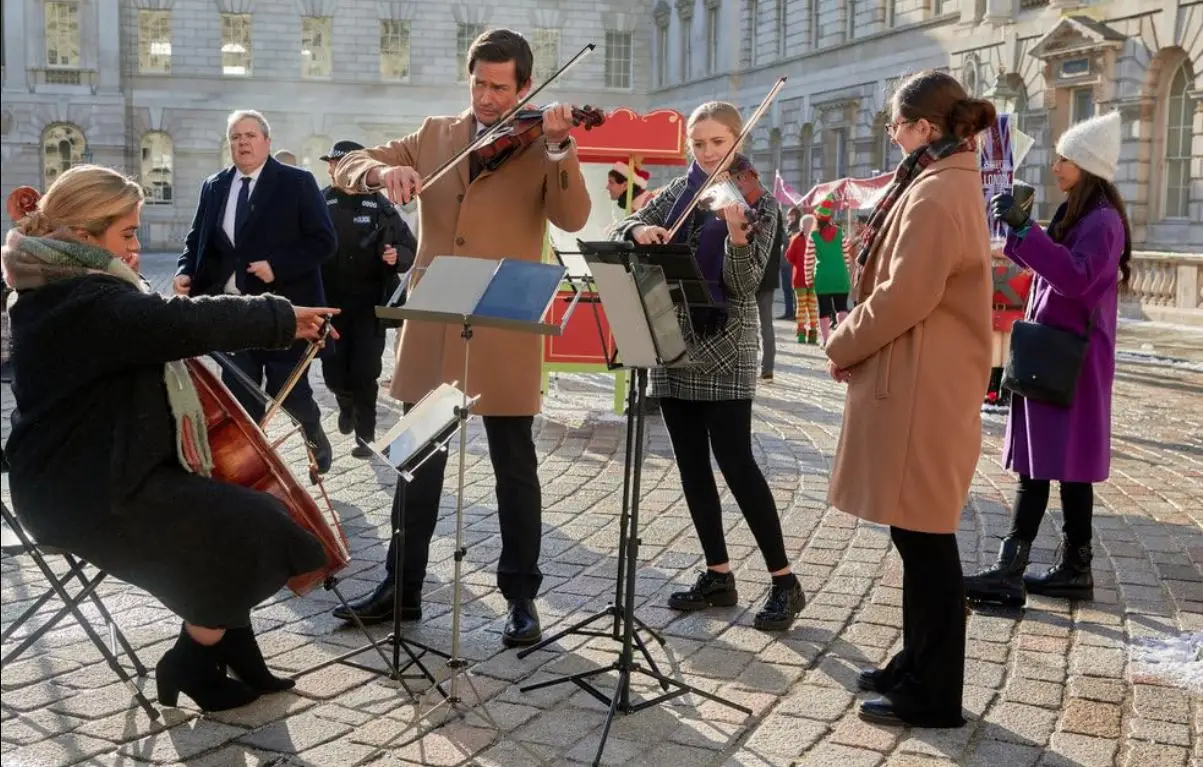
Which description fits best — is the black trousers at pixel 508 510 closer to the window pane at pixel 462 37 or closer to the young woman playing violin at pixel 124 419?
the young woman playing violin at pixel 124 419

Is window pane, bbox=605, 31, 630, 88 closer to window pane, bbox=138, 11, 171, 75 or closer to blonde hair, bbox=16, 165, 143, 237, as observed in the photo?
window pane, bbox=138, 11, 171, 75

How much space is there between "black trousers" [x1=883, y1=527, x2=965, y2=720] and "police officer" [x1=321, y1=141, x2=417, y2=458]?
5.02m

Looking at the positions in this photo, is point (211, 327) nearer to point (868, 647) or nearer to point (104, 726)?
point (104, 726)

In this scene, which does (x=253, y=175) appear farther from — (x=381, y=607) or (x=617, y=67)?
(x=617, y=67)

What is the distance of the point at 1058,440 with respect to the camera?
546cm

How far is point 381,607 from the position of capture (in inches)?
199

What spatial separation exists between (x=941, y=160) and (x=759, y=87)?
124 ft

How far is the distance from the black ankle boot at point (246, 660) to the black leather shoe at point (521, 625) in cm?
85

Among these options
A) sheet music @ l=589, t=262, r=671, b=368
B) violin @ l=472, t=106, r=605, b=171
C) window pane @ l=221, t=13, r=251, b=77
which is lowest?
sheet music @ l=589, t=262, r=671, b=368

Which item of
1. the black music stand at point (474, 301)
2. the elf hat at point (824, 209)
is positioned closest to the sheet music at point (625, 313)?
the black music stand at point (474, 301)

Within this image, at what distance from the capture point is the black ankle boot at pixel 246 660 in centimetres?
423

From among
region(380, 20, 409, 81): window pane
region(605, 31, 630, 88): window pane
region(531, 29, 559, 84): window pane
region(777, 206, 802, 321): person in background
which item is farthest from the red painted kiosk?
region(605, 31, 630, 88): window pane

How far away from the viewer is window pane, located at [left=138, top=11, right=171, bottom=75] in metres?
27.9

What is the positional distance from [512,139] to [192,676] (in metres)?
2.01
